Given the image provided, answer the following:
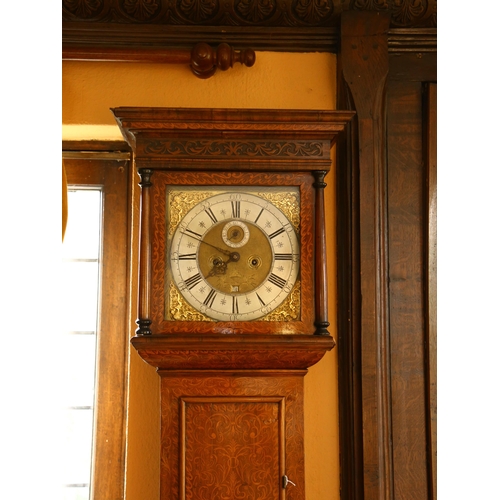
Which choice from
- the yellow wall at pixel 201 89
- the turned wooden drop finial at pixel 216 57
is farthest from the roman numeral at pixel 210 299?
the turned wooden drop finial at pixel 216 57

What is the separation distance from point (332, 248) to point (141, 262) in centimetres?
61

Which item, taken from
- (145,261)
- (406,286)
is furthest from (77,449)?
(406,286)

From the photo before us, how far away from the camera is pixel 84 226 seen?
2.05m

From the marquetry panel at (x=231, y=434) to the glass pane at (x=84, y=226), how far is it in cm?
67

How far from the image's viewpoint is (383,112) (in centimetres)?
184

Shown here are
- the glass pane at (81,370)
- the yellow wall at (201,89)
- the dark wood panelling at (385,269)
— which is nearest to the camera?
the dark wood panelling at (385,269)

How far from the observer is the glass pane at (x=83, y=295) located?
2012 mm

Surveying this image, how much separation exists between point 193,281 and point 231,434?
1.25 feet

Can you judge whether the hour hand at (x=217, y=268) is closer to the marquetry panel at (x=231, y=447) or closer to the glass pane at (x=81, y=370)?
the marquetry panel at (x=231, y=447)

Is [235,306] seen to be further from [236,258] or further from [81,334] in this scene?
[81,334]

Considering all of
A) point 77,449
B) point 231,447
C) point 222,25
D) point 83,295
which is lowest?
point 77,449

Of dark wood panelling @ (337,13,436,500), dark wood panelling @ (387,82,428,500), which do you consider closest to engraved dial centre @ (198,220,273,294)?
dark wood panelling @ (337,13,436,500)
